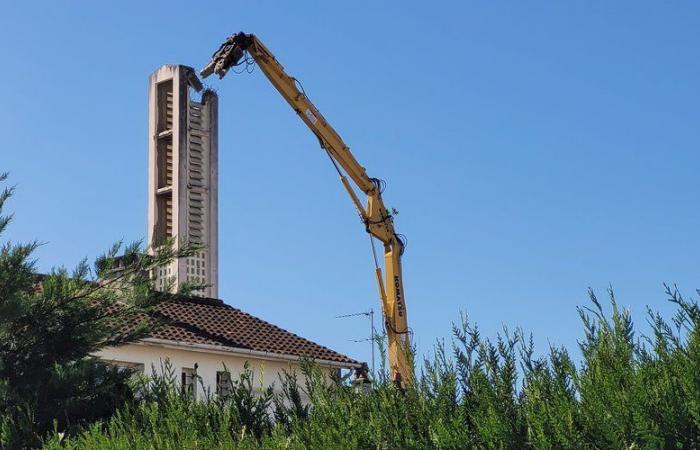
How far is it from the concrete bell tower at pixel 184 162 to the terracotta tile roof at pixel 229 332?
2291 millimetres

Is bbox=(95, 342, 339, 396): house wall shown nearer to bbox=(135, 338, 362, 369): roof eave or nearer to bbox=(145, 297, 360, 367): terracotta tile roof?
bbox=(135, 338, 362, 369): roof eave

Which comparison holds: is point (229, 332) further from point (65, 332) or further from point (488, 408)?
point (488, 408)

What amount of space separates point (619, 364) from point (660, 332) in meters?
0.31

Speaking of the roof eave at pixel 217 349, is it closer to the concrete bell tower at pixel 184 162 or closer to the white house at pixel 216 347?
the white house at pixel 216 347

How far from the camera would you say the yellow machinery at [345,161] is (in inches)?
986

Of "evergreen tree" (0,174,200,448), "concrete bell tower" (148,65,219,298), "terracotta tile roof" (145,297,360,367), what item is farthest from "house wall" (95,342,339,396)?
"evergreen tree" (0,174,200,448)

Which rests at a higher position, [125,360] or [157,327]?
[125,360]

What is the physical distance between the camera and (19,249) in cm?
1140

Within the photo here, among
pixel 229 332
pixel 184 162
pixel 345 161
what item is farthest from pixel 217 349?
pixel 184 162

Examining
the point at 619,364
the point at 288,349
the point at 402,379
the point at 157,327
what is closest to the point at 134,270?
the point at 157,327

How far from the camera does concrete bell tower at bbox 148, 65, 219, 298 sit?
31.3 m

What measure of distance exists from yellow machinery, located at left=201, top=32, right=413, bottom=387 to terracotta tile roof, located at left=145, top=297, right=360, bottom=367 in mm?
2293

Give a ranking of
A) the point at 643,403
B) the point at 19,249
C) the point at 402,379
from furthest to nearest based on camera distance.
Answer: the point at 19,249
the point at 402,379
the point at 643,403

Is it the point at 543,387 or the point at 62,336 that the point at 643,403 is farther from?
the point at 62,336
